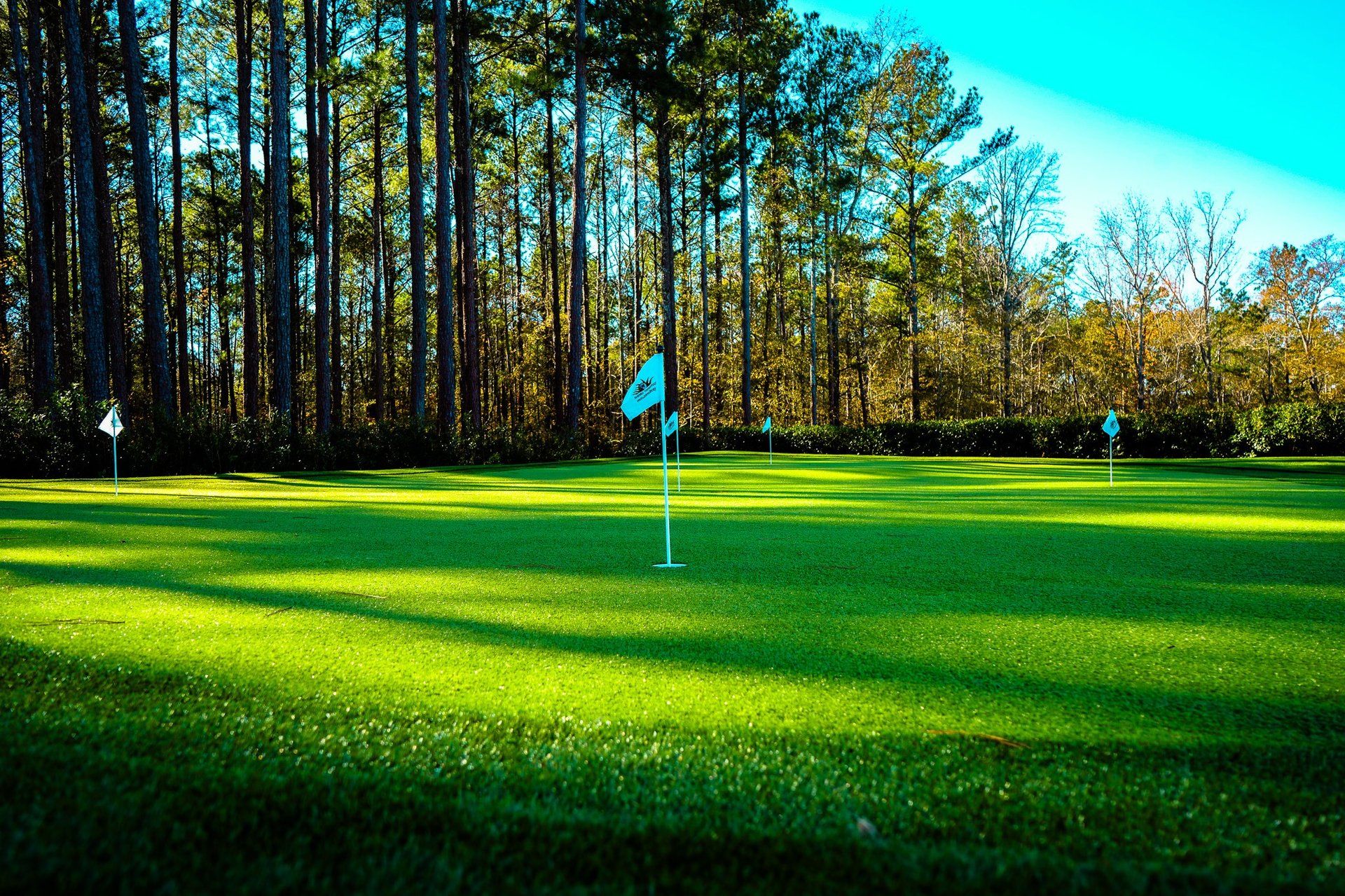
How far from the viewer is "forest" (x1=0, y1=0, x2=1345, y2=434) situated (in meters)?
18.7

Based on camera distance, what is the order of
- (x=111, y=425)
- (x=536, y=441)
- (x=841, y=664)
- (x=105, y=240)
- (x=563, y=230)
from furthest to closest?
(x=563, y=230)
(x=105, y=240)
(x=536, y=441)
(x=111, y=425)
(x=841, y=664)

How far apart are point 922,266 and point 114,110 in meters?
34.4

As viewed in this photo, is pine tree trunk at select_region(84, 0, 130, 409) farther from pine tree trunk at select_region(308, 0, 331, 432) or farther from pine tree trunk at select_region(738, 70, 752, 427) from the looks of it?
pine tree trunk at select_region(738, 70, 752, 427)

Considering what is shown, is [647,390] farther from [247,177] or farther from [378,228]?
[378,228]

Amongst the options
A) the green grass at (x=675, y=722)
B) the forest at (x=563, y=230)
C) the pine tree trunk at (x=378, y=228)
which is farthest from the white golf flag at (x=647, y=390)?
the pine tree trunk at (x=378, y=228)

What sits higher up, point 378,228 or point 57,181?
point 57,181

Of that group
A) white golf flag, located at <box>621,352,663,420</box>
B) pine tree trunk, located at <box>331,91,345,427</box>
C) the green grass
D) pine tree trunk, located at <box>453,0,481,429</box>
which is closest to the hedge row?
pine tree trunk, located at <box>453,0,481,429</box>

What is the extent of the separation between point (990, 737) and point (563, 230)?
36.7 meters

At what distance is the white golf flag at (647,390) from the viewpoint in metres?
4.22

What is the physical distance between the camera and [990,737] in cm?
174

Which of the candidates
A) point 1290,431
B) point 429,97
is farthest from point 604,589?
point 429,97

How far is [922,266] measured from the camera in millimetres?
32062

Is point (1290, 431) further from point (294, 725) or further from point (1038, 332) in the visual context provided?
point (294, 725)

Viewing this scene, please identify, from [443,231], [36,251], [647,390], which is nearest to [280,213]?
[443,231]
